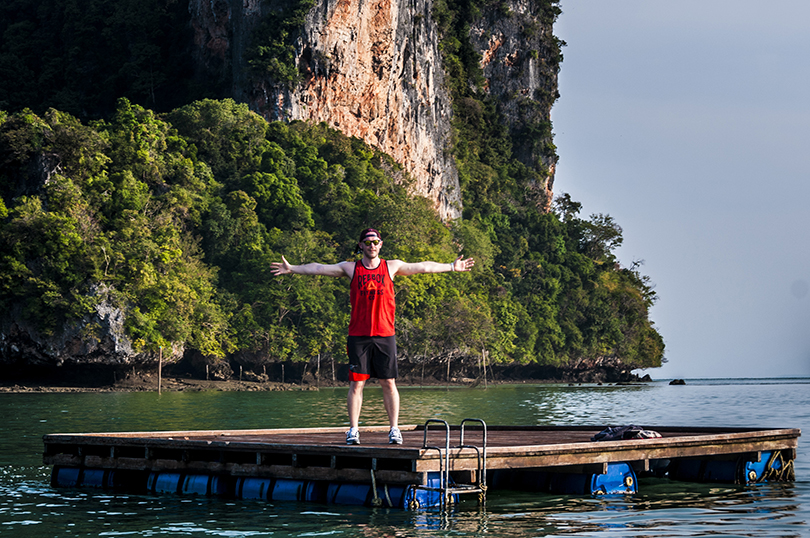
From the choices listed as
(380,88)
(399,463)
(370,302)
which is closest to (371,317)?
(370,302)

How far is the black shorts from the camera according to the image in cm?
1098

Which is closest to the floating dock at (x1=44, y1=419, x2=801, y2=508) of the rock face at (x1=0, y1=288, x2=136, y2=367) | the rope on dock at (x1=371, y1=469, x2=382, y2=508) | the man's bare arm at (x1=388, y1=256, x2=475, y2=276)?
the rope on dock at (x1=371, y1=469, x2=382, y2=508)

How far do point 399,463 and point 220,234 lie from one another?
5237 cm

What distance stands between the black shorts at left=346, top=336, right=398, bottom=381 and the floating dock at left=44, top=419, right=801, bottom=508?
874 mm

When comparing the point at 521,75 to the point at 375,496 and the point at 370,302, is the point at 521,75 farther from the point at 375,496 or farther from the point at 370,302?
the point at 375,496

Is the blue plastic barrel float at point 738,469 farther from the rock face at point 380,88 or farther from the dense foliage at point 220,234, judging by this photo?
the rock face at point 380,88

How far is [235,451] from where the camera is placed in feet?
39.5

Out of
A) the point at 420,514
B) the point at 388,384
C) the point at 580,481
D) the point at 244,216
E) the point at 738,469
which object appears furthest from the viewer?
the point at 244,216

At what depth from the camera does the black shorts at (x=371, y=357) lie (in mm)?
10977

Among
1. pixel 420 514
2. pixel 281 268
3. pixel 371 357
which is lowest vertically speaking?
pixel 420 514

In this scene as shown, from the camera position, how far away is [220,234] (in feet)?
201

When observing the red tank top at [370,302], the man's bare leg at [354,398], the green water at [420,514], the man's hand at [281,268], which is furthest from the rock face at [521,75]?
the man's bare leg at [354,398]

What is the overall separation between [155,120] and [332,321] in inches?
714

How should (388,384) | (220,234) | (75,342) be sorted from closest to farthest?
(388,384), (75,342), (220,234)
